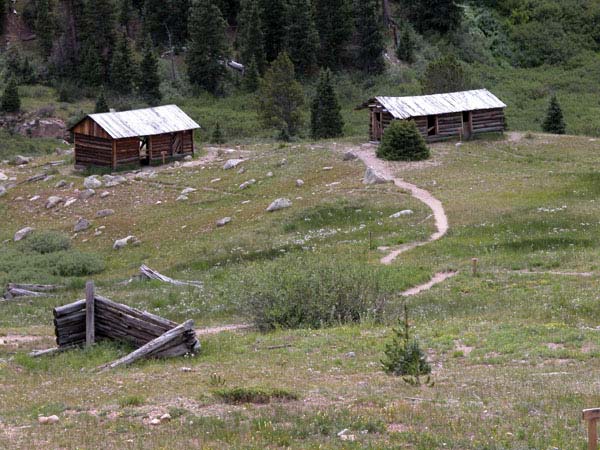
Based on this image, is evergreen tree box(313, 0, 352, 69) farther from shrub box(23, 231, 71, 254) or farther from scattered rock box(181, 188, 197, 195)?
shrub box(23, 231, 71, 254)

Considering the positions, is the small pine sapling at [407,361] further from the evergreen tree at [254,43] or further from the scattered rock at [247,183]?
the evergreen tree at [254,43]

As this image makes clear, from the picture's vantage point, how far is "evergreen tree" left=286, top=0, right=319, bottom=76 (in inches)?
3378

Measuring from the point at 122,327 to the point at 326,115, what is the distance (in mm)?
46647

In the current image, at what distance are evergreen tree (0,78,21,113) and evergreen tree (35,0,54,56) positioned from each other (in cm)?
1563

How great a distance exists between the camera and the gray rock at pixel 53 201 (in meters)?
50.2

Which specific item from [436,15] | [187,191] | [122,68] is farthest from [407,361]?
[436,15]

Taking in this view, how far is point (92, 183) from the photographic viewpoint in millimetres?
52750

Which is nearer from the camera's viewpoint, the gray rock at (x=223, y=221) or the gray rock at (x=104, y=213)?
the gray rock at (x=223, y=221)

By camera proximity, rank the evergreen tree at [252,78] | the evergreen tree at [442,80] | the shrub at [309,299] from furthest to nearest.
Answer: the evergreen tree at [252,78] < the evergreen tree at [442,80] < the shrub at [309,299]

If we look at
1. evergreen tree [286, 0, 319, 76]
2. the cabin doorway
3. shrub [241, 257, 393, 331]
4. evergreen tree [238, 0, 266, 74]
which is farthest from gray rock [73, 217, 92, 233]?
evergreen tree [286, 0, 319, 76]

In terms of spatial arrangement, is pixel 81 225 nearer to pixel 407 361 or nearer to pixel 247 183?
pixel 247 183

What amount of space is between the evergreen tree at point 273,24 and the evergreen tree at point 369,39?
777 cm

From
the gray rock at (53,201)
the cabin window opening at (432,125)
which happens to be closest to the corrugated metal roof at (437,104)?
the cabin window opening at (432,125)

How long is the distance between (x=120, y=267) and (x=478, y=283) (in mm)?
16818
